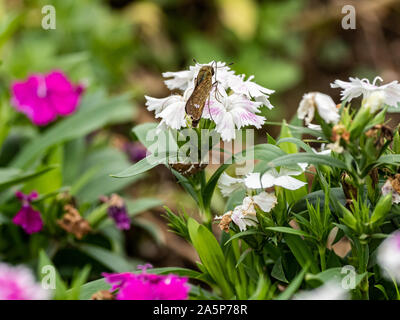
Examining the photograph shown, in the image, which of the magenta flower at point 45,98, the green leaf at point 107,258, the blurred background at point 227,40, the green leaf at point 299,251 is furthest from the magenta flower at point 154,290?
the blurred background at point 227,40

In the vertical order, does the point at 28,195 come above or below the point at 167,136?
above

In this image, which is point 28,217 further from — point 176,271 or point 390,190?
point 390,190

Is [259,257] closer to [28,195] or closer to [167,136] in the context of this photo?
[167,136]

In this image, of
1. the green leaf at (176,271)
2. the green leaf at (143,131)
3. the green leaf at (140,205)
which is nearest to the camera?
the green leaf at (176,271)

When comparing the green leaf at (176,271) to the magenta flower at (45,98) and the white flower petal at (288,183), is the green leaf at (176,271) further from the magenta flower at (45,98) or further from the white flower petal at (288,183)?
the magenta flower at (45,98)

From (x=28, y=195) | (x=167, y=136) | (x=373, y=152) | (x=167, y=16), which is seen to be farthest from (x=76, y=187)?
(x=167, y=16)

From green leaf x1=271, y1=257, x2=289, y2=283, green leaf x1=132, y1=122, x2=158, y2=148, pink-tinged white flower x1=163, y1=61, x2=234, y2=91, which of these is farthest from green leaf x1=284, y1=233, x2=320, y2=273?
green leaf x1=132, y1=122, x2=158, y2=148
